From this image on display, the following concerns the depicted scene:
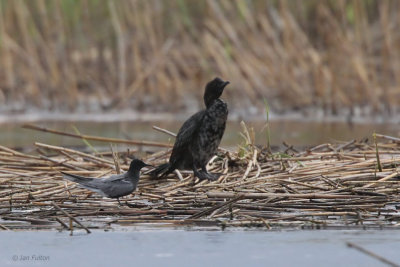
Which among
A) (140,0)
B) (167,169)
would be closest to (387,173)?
(167,169)

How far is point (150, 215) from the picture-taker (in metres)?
6.60

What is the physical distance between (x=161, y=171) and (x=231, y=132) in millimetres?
6252

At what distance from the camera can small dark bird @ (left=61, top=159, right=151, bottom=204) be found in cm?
698

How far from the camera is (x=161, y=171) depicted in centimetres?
786

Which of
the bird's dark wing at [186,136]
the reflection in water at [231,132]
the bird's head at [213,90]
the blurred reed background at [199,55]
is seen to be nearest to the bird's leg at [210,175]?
the bird's dark wing at [186,136]

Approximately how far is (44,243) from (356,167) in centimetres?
→ 279

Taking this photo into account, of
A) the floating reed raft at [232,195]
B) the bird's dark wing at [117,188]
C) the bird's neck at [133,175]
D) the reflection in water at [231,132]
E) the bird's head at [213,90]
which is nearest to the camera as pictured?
the floating reed raft at [232,195]

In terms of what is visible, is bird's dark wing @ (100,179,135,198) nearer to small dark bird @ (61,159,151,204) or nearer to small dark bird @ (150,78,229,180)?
small dark bird @ (61,159,151,204)

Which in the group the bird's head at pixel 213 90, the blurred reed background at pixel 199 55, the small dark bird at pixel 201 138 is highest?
the blurred reed background at pixel 199 55

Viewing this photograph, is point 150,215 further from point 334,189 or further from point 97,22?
point 97,22

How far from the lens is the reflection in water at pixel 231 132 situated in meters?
12.7

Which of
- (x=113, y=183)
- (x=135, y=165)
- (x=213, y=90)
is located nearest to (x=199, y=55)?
(x=213, y=90)

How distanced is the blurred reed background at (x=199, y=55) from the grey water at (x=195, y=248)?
891cm

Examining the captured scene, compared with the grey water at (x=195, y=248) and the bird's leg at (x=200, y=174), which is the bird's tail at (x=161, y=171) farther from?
the grey water at (x=195, y=248)
